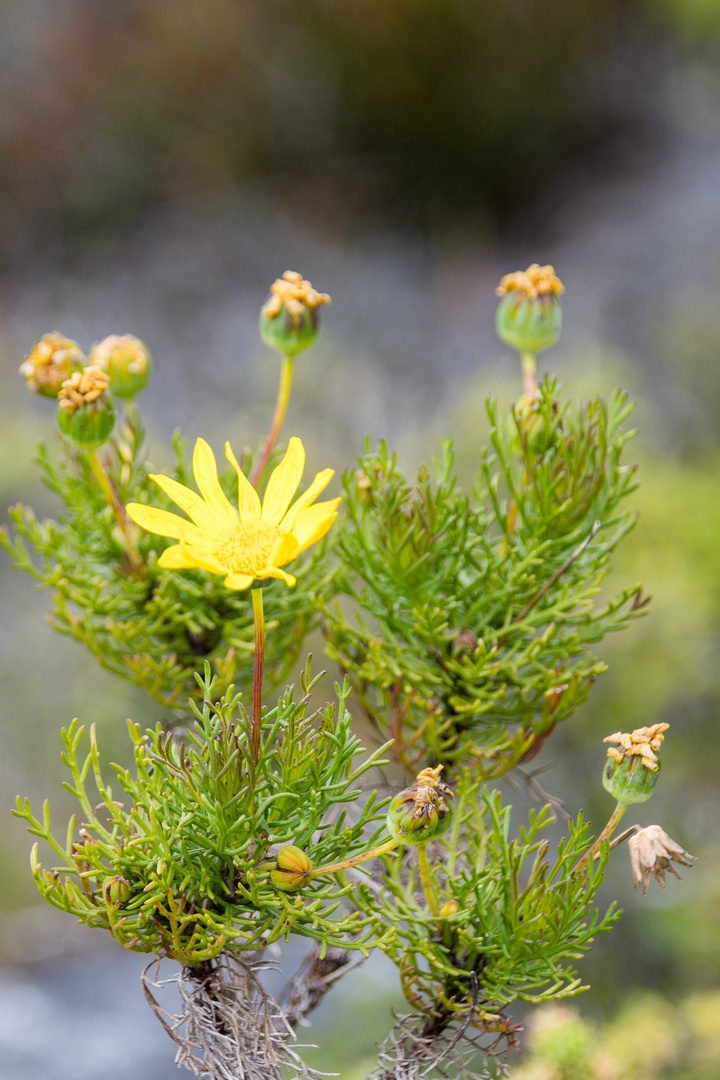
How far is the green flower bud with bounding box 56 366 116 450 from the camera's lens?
367 mm

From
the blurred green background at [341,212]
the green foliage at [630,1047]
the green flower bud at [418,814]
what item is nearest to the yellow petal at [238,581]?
the green flower bud at [418,814]

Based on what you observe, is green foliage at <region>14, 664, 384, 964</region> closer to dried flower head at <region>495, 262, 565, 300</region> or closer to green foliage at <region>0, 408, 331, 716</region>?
green foliage at <region>0, 408, 331, 716</region>

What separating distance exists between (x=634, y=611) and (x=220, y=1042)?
262 millimetres

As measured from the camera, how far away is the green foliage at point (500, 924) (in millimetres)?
312

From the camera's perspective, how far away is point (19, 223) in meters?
3.02

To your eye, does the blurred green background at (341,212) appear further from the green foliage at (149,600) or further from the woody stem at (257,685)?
the woody stem at (257,685)

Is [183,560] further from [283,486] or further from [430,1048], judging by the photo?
[430,1048]

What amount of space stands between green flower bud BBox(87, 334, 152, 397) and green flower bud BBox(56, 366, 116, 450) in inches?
2.4

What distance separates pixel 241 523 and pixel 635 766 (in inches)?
7.2

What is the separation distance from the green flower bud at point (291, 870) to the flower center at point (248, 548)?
0.10 metres

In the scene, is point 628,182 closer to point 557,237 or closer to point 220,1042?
point 557,237

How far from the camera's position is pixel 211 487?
0.34 m

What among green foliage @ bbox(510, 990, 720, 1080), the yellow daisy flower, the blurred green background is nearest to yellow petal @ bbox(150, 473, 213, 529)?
the yellow daisy flower

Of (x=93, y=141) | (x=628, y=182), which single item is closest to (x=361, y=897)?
(x=628, y=182)
